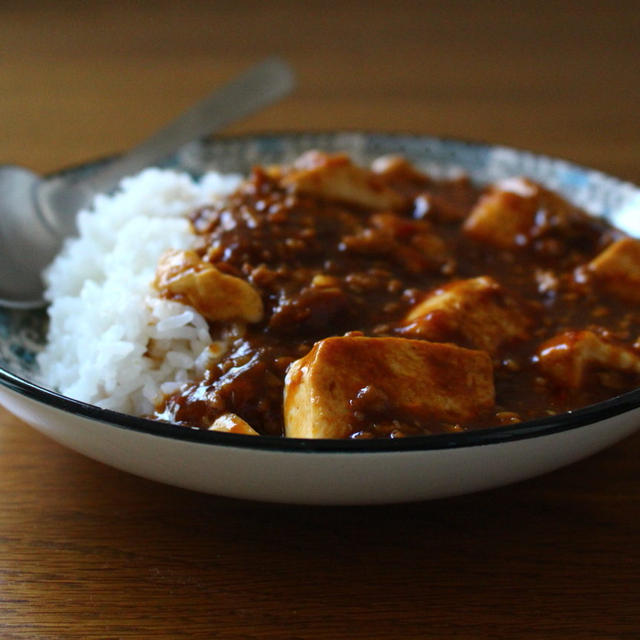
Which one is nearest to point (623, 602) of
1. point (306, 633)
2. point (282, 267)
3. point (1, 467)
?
point (306, 633)

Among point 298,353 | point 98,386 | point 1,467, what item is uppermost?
point 298,353

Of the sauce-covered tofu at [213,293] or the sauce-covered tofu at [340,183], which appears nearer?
the sauce-covered tofu at [213,293]

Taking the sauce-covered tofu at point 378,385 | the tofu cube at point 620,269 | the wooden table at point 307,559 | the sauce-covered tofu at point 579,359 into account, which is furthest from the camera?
the tofu cube at point 620,269

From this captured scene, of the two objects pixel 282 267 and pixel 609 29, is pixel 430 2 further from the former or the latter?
pixel 282 267

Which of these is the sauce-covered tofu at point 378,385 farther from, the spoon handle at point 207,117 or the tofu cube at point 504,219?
the spoon handle at point 207,117

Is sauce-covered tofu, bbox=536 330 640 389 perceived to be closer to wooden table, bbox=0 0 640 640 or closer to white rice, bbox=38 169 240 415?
wooden table, bbox=0 0 640 640

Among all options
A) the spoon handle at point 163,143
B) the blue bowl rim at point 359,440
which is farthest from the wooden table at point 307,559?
the spoon handle at point 163,143

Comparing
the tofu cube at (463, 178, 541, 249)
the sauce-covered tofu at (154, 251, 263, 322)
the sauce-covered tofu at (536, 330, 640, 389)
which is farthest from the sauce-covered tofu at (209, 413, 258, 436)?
the tofu cube at (463, 178, 541, 249)
